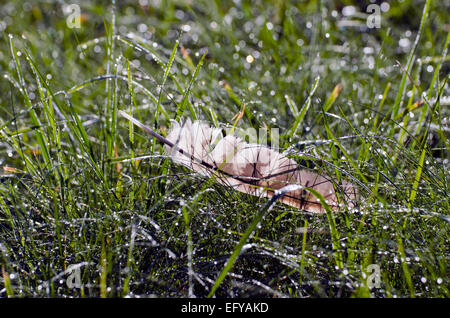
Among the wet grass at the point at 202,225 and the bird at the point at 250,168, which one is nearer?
the wet grass at the point at 202,225

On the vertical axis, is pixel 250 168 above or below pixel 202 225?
above

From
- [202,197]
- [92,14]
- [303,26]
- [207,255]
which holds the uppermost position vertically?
[92,14]

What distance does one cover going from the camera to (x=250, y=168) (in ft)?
3.50

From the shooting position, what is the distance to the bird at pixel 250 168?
101cm

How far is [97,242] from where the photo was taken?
3.18 feet

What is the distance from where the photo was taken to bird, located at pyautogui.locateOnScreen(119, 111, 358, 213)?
39.9 inches

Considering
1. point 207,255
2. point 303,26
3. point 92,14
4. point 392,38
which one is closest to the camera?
point 207,255

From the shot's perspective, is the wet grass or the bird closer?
the wet grass

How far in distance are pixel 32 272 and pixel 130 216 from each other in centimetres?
24
